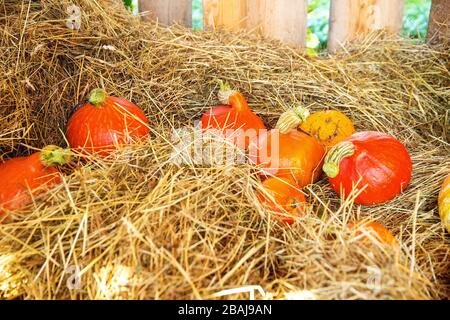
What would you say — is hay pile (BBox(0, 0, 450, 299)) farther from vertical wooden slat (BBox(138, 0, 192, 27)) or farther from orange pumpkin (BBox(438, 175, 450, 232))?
vertical wooden slat (BBox(138, 0, 192, 27))

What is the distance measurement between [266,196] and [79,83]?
4.06 feet

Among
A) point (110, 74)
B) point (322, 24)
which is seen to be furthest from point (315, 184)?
point (322, 24)

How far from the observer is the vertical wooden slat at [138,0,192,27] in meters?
3.48

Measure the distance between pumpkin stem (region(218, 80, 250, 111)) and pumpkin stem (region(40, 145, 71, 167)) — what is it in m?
0.89

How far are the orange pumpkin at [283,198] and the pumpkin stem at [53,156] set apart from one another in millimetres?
828

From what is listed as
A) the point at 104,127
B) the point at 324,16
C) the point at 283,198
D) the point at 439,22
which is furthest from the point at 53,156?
the point at 324,16

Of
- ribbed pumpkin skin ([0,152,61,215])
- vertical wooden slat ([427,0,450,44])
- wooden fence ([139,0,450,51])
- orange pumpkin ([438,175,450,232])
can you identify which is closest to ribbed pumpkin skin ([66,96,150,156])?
ribbed pumpkin skin ([0,152,61,215])

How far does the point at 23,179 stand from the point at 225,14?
186 cm

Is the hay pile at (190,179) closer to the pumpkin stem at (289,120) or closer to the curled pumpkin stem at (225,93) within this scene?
the curled pumpkin stem at (225,93)

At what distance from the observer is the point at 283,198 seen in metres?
2.17

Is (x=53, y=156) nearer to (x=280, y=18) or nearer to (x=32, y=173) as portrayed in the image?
(x=32, y=173)

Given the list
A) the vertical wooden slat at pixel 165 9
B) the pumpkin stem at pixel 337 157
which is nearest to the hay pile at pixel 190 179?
the pumpkin stem at pixel 337 157
